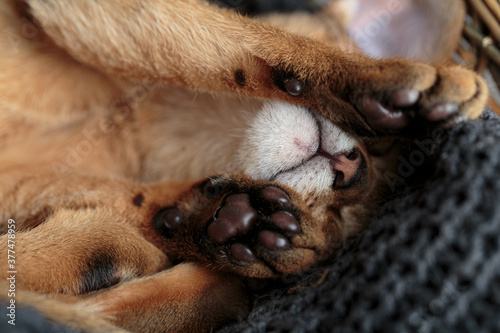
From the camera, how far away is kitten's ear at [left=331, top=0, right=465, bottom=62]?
4.75 ft

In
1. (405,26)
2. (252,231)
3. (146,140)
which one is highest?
(405,26)

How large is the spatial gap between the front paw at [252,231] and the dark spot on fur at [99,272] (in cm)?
17

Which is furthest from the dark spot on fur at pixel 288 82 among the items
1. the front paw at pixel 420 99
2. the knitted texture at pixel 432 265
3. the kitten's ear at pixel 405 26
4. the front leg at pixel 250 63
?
the kitten's ear at pixel 405 26

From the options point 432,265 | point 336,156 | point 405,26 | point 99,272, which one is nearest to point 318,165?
point 336,156

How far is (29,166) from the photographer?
1241 millimetres

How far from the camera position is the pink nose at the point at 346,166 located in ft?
3.23

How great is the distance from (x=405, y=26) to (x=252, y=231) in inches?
42.8

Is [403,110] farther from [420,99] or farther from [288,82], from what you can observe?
[288,82]

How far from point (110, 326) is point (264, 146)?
0.55 m

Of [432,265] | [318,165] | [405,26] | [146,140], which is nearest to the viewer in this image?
[432,265]

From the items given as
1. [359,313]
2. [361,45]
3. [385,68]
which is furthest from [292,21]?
[359,313]

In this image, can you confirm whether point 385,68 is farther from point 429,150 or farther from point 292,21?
point 292,21

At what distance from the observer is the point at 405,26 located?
1537 mm

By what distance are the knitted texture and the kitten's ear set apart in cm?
76
